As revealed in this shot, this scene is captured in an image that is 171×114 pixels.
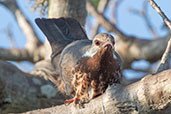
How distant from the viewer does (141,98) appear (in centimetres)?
255

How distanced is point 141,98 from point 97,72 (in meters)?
0.98

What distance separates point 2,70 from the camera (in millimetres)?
4266

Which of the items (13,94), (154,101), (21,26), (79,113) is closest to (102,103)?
(79,113)

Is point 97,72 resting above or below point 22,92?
above

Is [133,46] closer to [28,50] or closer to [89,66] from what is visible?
[28,50]

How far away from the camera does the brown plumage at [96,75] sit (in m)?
3.42

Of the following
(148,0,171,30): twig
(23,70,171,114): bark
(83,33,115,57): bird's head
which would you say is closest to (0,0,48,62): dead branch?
(83,33,115,57): bird's head

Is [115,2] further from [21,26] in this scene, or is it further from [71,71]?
[71,71]

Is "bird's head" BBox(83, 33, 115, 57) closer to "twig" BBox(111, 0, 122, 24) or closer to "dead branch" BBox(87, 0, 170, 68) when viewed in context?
"dead branch" BBox(87, 0, 170, 68)

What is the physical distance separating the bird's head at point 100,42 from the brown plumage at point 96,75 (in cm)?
4

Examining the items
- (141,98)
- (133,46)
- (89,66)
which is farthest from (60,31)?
(141,98)

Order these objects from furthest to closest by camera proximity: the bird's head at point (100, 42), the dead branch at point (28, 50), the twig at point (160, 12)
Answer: the dead branch at point (28, 50)
the bird's head at point (100, 42)
the twig at point (160, 12)

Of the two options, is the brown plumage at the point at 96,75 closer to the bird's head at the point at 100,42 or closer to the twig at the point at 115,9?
the bird's head at the point at 100,42

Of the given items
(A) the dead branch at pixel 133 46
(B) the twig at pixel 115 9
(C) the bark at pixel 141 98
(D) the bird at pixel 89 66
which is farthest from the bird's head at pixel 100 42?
(B) the twig at pixel 115 9
